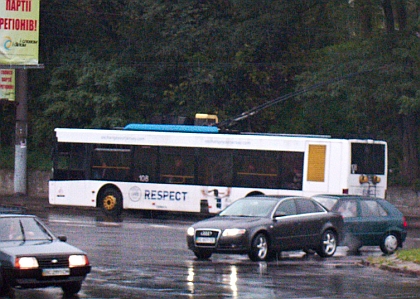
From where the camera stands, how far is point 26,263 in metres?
12.6

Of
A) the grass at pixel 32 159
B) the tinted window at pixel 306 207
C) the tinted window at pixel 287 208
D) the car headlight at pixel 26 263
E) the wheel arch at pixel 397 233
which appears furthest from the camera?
the grass at pixel 32 159

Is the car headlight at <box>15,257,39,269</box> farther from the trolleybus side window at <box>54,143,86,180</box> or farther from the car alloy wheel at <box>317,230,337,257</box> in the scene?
the trolleybus side window at <box>54,143,86,180</box>

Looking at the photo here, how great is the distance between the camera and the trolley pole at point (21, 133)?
4159cm

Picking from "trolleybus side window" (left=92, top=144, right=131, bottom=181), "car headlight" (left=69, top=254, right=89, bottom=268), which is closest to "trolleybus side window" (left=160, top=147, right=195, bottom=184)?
"trolleybus side window" (left=92, top=144, right=131, bottom=181)

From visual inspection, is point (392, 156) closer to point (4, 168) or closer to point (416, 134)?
point (416, 134)

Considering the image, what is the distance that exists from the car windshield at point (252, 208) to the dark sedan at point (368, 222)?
264 cm

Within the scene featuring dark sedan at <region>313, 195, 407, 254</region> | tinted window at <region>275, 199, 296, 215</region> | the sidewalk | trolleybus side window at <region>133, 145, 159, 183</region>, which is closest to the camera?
tinted window at <region>275, 199, 296, 215</region>

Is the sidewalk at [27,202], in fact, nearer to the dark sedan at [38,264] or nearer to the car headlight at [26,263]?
the dark sedan at [38,264]

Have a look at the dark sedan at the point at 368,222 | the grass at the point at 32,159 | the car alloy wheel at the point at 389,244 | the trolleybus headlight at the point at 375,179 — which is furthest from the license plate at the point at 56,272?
the grass at the point at 32,159

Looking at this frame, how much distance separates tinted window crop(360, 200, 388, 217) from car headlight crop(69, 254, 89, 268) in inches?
425

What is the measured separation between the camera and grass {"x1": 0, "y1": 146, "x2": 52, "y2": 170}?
43.7 m

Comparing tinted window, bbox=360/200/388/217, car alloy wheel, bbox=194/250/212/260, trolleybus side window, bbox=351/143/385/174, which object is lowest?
car alloy wheel, bbox=194/250/212/260

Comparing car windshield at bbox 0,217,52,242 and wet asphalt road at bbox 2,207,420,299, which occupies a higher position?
car windshield at bbox 0,217,52,242

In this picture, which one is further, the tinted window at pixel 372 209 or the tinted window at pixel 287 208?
the tinted window at pixel 372 209
